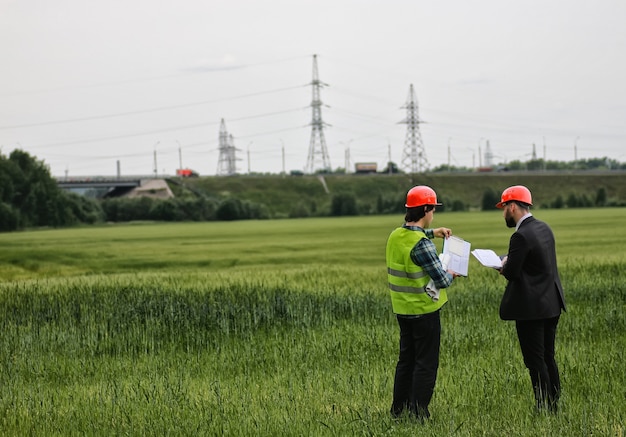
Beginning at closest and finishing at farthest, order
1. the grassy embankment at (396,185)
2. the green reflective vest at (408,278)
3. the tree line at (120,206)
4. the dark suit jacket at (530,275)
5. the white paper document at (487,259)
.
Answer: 1. the green reflective vest at (408,278)
2. the dark suit jacket at (530,275)
3. the white paper document at (487,259)
4. the tree line at (120,206)
5. the grassy embankment at (396,185)

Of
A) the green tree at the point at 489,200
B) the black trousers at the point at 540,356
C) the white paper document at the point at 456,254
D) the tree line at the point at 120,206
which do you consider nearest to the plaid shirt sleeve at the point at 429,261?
the white paper document at the point at 456,254

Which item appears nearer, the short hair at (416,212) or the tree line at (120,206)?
the short hair at (416,212)

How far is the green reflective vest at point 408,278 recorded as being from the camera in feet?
28.7

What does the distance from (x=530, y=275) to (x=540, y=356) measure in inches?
38.9

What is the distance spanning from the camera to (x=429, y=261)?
8648mm

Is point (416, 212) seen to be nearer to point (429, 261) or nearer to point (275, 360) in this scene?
point (429, 261)

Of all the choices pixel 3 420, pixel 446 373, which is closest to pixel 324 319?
pixel 446 373

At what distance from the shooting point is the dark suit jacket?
359 inches

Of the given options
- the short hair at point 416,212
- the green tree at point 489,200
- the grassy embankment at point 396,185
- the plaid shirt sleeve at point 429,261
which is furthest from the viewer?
the grassy embankment at point 396,185

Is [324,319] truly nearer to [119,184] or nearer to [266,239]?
[266,239]

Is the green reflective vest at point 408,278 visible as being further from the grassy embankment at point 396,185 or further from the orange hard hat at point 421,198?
the grassy embankment at point 396,185

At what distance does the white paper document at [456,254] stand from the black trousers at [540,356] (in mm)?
1123

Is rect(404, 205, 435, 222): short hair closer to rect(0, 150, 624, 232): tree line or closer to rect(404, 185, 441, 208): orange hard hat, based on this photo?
rect(404, 185, 441, 208): orange hard hat

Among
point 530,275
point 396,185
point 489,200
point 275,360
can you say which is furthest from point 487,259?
point 396,185
